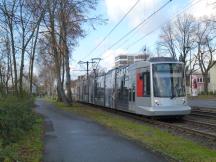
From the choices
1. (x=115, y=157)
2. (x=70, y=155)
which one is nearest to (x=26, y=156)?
(x=70, y=155)

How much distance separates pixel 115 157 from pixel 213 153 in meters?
2.68

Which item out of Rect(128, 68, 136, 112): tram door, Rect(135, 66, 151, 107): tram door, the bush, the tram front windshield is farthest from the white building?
the bush

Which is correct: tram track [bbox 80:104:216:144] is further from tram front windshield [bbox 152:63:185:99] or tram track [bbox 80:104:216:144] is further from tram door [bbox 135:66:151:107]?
tram front windshield [bbox 152:63:185:99]

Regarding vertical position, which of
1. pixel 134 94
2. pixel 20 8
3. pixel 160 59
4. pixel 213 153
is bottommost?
pixel 213 153

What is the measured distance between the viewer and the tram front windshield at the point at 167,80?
24531mm

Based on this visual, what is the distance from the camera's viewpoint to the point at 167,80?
24.7m

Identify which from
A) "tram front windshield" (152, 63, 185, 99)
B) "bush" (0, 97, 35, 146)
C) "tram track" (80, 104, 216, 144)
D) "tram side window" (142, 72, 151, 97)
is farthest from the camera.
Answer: "tram side window" (142, 72, 151, 97)

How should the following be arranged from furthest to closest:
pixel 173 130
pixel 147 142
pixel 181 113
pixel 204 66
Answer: pixel 204 66 < pixel 181 113 < pixel 173 130 < pixel 147 142

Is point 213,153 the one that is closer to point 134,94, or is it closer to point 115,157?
point 115,157

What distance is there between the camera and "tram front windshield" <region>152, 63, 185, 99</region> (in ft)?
80.5

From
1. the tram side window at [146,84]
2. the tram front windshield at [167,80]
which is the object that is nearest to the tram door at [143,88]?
the tram side window at [146,84]

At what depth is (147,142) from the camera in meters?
14.6

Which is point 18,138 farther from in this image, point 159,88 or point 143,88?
point 143,88

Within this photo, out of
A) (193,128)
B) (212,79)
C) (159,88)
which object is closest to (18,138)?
(193,128)
